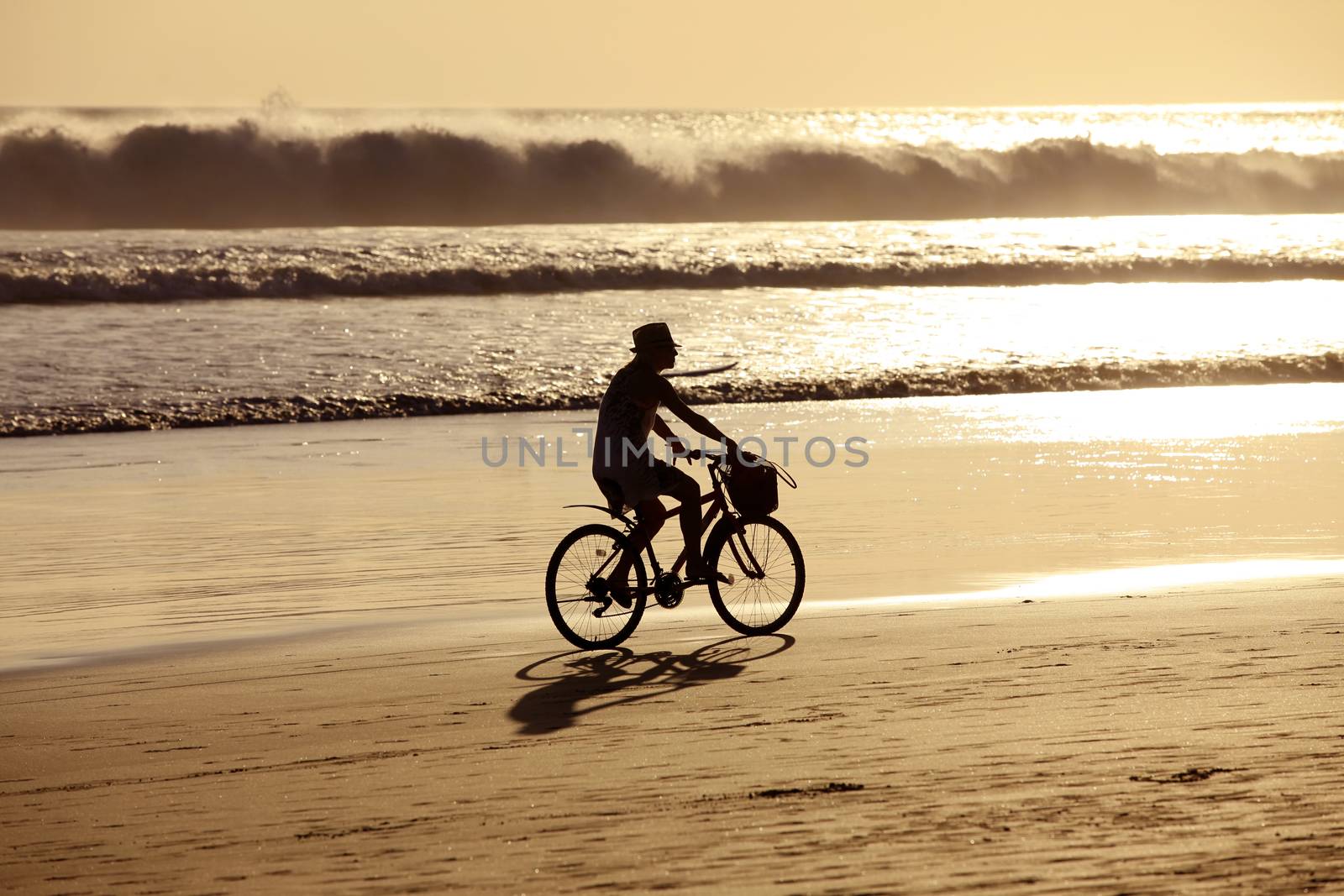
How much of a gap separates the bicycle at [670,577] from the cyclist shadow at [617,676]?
0.16 meters

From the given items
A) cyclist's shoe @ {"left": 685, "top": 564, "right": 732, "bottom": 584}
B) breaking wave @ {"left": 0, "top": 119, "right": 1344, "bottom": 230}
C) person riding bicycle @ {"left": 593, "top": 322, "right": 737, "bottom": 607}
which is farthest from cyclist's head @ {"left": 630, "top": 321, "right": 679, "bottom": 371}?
breaking wave @ {"left": 0, "top": 119, "right": 1344, "bottom": 230}

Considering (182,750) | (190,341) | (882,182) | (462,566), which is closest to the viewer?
(182,750)

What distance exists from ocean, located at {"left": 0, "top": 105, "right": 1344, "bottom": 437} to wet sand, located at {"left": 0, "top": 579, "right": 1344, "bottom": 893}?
11884 millimetres

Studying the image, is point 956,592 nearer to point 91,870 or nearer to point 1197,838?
point 1197,838

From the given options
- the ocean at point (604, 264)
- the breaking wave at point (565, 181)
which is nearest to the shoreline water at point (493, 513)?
the ocean at point (604, 264)

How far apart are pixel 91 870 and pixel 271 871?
0.57m

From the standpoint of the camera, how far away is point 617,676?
6.88m

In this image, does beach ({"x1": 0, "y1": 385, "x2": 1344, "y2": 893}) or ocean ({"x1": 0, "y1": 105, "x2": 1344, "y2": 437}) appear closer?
beach ({"x1": 0, "y1": 385, "x2": 1344, "y2": 893})

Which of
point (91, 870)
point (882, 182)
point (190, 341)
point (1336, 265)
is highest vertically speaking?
point (882, 182)

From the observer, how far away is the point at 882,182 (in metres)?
56.6

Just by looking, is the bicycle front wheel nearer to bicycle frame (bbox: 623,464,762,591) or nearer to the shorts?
bicycle frame (bbox: 623,464,762,591)

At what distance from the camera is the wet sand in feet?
14.5

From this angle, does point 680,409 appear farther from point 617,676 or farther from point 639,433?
point 617,676

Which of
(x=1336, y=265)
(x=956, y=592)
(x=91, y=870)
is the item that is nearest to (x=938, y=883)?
(x=91, y=870)
